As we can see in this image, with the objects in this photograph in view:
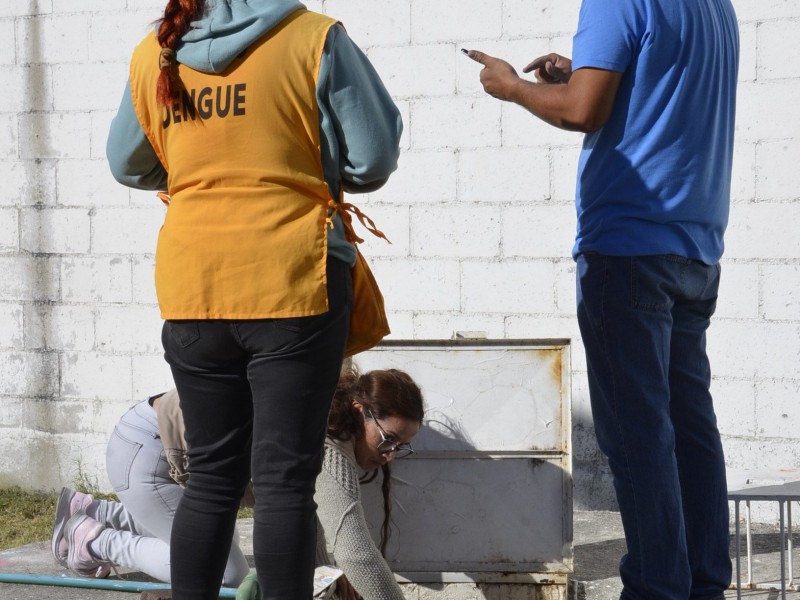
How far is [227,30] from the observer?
1.87 m

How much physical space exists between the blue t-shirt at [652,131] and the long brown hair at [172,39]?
2.51ft

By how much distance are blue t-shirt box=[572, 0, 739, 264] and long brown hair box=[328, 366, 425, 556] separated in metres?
0.66

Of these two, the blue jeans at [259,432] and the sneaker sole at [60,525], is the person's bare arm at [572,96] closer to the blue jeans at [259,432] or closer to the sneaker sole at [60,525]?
the blue jeans at [259,432]

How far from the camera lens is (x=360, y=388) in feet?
8.44

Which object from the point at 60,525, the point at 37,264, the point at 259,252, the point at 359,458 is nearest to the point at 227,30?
the point at 259,252

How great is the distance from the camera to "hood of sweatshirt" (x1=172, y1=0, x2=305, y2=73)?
6.08ft

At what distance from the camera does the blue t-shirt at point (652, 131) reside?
2.02m

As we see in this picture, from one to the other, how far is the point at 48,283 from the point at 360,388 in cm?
228

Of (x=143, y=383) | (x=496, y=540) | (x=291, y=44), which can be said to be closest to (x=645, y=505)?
(x=496, y=540)

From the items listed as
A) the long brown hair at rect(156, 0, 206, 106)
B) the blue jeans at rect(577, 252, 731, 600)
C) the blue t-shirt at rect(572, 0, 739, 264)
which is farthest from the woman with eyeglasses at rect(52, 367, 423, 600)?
the long brown hair at rect(156, 0, 206, 106)

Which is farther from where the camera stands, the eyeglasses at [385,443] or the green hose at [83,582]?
the green hose at [83,582]

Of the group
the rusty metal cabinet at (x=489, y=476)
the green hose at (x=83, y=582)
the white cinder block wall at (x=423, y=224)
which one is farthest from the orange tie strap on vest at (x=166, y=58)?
the white cinder block wall at (x=423, y=224)

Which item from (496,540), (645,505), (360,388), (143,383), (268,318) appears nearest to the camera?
(268,318)

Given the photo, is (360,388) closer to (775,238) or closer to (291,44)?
(291,44)
